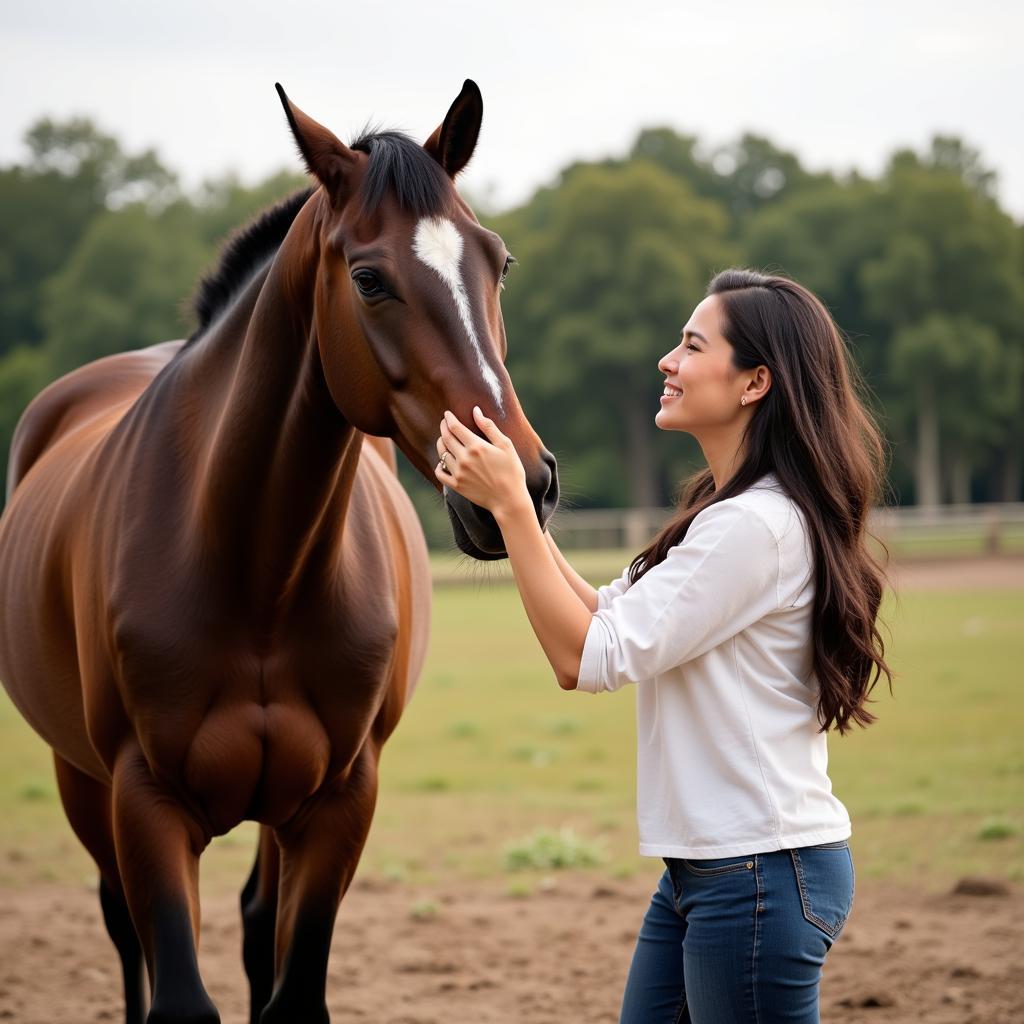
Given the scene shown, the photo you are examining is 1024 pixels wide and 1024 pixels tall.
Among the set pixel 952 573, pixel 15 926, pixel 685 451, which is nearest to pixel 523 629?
pixel 952 573

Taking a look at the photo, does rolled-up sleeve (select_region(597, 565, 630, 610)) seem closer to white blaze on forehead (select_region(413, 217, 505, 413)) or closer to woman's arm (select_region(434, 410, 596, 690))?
woman's arm (select_region(434, 410, 596, 690))

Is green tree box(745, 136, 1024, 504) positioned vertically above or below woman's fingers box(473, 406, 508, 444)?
above

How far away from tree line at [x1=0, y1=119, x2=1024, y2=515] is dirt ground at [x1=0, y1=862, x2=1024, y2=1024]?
37.3 m

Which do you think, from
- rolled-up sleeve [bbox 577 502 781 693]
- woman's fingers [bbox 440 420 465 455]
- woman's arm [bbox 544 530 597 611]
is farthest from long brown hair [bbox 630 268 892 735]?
woman's fingers [bbox 440 420 465 455]

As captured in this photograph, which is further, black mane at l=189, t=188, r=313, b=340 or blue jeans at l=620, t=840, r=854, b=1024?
black mane at l=189, t=188, r=313, b=340

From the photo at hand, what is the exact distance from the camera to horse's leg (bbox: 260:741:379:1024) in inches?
125

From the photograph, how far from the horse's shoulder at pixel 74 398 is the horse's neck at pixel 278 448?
7.28 ft

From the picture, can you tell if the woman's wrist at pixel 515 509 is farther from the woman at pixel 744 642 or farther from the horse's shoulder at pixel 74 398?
the horse's shoulder at pixel 74 398

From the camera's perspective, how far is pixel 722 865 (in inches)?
87.0

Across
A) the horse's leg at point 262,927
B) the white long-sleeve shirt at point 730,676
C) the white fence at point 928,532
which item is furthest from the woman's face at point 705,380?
the white fence at point 928,532

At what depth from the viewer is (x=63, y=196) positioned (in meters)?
52.7

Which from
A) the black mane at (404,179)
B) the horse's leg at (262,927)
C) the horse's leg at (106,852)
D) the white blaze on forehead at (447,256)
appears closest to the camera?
the white blaze on forehead at (447,256)

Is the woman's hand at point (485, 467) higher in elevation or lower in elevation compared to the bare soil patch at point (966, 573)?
higher

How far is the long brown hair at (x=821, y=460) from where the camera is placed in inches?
89.3
